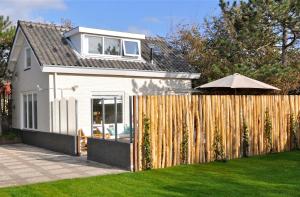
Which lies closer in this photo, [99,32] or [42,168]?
Answer: [42,168]

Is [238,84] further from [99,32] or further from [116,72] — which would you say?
[99,32]

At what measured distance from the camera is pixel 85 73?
1828 cm

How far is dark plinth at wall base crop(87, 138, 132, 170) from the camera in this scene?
11383 millimetres

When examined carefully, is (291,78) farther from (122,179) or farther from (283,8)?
(122,179)

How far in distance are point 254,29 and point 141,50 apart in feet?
20.8

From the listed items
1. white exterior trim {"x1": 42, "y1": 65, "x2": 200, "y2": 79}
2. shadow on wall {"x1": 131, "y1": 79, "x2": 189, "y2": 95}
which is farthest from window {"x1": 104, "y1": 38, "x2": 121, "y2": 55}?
shadow on wall {"x1": 131, "y1": 79, "x2": 189, "y2": 95}

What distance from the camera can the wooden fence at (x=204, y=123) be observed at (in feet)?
37.8

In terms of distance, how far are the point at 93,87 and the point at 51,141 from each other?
11.1ft

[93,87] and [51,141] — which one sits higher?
[93,87]

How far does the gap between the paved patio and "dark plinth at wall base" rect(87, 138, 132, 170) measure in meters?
0.24

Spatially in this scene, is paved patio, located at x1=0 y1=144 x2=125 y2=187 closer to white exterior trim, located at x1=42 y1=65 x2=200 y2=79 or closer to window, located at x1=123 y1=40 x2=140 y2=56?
white exterior trim, located at x1=42 y1=65 x2=200 y2=79

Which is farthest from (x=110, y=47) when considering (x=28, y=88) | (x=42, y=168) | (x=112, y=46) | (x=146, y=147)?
(x=146, y=147)

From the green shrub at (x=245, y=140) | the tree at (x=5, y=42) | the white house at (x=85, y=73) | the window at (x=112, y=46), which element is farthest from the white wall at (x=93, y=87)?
the green shrub at (x=245, y=140)

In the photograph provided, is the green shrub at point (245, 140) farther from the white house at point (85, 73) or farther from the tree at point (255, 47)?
the tree at point (255, 47)
